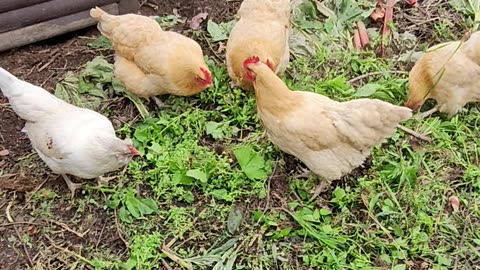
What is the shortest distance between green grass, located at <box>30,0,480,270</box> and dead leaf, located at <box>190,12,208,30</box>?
663mm

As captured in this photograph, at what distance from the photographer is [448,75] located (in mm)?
4258

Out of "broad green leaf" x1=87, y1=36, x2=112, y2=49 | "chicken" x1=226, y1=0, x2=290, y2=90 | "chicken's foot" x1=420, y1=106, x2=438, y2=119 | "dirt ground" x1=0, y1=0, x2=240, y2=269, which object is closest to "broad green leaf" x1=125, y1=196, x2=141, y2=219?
"dirt ground" x1=0, y1=0, x2=240, y2=269

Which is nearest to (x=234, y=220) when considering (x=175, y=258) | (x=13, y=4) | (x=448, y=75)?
(x=175, y=258)

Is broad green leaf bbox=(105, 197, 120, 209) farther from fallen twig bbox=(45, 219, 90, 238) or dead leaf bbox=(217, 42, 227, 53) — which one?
dead leaf bbox=(217, 42, 227, 53)

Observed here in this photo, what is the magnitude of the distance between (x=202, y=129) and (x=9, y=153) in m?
1.31

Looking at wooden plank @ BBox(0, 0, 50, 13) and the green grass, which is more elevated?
wooden plank @ BBox(0, 0, 50, 13)

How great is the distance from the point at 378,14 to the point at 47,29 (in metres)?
2.65

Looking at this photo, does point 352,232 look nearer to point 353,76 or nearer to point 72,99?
point 353,76

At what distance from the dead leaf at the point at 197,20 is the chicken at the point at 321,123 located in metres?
1.30

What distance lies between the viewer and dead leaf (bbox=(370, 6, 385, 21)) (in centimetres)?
514

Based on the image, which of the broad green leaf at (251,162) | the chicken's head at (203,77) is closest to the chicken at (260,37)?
the chicken's head at (203,77)

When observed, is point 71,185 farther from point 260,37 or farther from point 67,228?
point 260,37

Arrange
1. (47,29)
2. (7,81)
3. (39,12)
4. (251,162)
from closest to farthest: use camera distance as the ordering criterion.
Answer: (7,81)
(251,162)
(39,12)
(47,29)

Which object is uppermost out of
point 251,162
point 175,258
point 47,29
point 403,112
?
point 403,112
